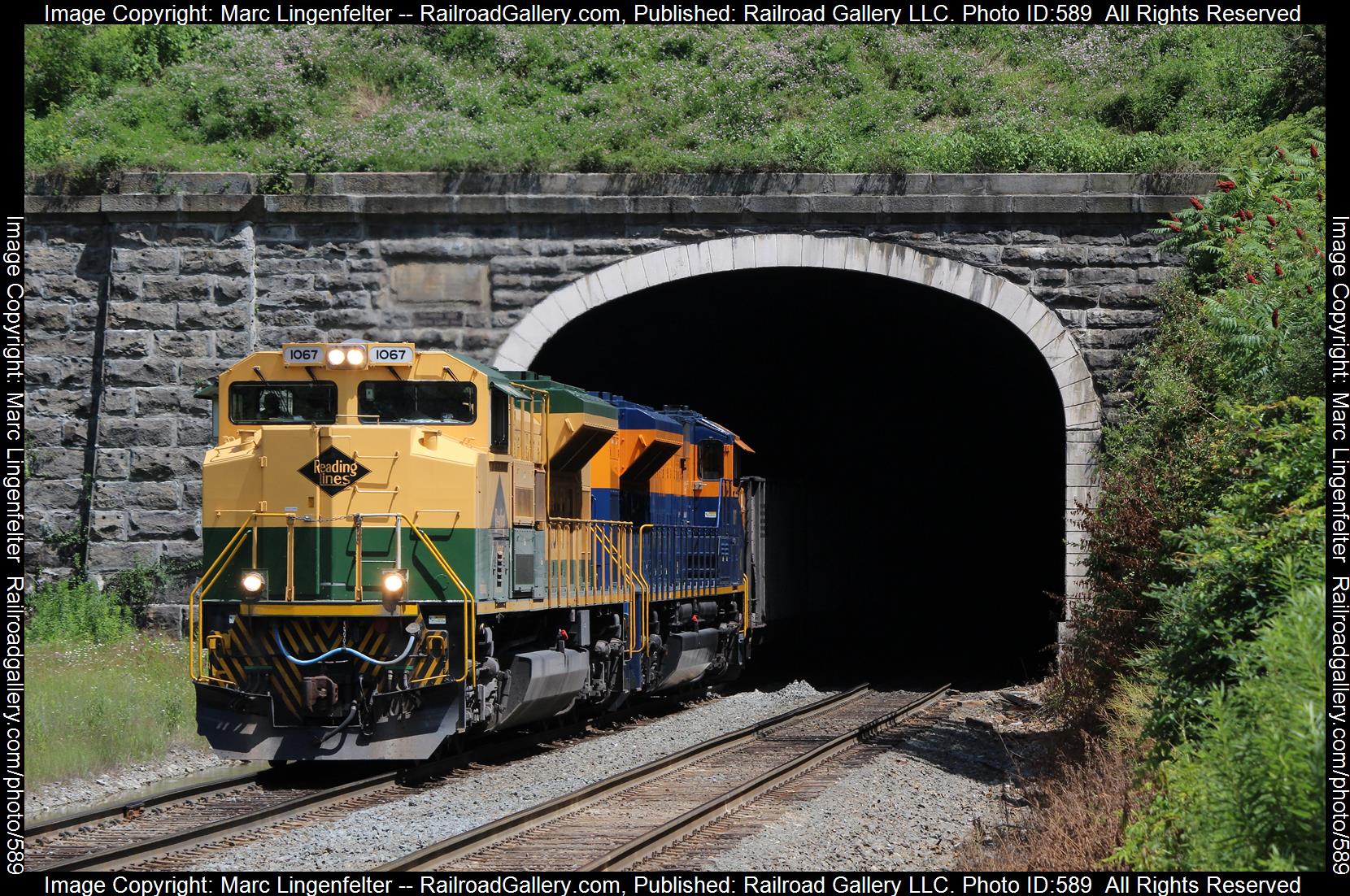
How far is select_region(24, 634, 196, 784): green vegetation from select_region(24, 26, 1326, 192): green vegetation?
6.53 meters

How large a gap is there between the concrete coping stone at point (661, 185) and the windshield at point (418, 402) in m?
7.33

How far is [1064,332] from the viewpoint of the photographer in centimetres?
1773

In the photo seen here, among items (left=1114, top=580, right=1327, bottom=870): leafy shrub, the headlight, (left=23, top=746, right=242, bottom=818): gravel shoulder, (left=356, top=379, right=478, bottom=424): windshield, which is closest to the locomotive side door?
the headlight

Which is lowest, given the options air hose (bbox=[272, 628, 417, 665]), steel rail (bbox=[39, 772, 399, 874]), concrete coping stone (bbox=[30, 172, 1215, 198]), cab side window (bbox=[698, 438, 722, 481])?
steel rail (bbox=[39, 772, 399, 874])

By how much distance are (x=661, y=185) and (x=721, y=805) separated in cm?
1004

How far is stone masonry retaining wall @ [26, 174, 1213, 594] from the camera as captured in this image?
17.5 metres

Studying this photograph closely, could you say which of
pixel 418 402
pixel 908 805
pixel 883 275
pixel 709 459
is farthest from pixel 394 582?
pixel 883 275

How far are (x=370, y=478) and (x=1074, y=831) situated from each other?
226 inches

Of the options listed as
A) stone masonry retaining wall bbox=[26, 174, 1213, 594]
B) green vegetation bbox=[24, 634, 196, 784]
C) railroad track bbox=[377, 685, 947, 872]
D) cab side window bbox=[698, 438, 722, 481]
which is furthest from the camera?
cab side window bbox=[698, 438, 722, 481]

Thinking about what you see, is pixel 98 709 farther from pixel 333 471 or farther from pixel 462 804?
pixel 462 804

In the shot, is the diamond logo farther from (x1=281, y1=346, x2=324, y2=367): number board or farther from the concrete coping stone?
the concrete coping stone

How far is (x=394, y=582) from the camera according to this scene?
34.2 feet
